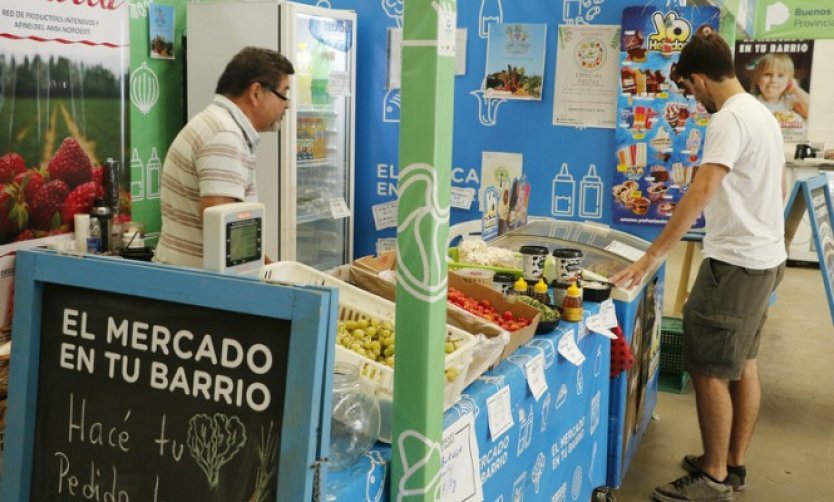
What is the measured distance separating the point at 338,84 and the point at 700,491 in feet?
10.9

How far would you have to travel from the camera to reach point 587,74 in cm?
547

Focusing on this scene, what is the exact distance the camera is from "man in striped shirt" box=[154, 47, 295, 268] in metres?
3.12

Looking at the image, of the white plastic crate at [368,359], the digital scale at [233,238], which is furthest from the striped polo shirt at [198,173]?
the digital scale at [233,238]

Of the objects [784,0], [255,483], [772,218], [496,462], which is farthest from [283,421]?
[784,0]

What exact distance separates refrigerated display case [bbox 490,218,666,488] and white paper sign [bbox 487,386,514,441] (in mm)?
1464

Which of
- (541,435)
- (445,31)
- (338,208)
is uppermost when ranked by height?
(445,31)

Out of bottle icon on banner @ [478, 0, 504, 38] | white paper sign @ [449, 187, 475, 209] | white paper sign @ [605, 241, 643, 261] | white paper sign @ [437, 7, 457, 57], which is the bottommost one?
white paper sign @ [605, 241, 643, 261]

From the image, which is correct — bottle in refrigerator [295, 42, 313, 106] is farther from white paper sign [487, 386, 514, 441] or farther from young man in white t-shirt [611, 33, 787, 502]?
white paper sign [487, 386, 514, 441]

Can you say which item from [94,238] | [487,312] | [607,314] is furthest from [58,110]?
[607,314]

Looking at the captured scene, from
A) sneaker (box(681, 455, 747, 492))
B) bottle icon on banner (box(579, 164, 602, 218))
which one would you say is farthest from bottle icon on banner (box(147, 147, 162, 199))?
sneaker (box(681, 455, 747, 492))

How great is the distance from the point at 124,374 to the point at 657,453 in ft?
12.2

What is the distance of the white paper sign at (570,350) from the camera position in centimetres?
302

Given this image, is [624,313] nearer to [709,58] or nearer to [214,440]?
[709,58]

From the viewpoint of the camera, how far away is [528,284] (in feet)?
11.2
